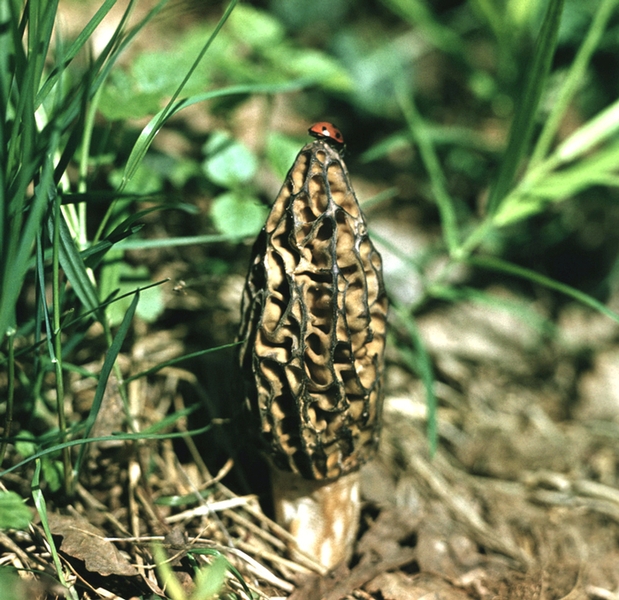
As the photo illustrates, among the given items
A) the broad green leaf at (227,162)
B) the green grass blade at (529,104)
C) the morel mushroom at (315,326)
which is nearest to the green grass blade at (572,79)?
the green grass blade at (529,104)

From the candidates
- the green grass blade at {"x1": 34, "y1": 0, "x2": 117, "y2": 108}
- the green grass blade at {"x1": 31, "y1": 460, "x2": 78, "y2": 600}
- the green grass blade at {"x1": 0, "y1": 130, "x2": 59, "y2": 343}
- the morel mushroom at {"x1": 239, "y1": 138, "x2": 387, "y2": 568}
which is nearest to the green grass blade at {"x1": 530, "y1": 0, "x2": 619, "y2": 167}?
the morel mushroom at {"x1": 239, "y1": 138, "x2": 387, "y2": 568}

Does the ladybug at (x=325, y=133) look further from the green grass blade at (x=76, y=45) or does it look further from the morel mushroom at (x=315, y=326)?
the green grass blade at (x=76, y=45)

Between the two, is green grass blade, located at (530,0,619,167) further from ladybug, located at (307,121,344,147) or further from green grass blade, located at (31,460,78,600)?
green grass blade, located at (31,460,78,600)

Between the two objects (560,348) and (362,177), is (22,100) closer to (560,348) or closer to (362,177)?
(362,177)

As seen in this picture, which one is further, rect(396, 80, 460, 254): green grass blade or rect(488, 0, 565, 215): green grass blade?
rect(396, 80, 460, 254): green grass blade

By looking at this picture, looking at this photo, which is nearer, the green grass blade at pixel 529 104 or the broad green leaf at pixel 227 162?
the green grass blade at pixel 529 104

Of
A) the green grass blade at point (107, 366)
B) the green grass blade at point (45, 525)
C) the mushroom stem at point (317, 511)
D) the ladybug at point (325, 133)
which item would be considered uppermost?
the ladybug at point (325, 133)

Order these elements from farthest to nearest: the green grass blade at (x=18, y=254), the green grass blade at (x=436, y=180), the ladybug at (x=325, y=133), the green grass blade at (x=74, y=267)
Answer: the green grass blade at (x=436, y=180), the ladybug at (x=325, y=133), the green grass blade at (x=74, y=267), the green grass blade at (x=18, y=254)

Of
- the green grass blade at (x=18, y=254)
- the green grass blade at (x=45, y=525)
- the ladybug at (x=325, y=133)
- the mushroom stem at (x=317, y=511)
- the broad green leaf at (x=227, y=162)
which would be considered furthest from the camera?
the broad green leaf at (x=227, y=162)
